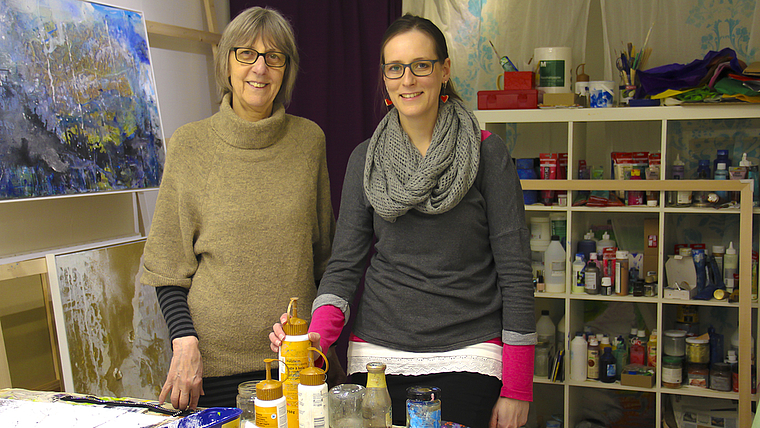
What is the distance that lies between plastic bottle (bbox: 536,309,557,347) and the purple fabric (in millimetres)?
1072

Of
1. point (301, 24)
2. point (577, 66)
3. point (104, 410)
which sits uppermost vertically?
point (301, 24)

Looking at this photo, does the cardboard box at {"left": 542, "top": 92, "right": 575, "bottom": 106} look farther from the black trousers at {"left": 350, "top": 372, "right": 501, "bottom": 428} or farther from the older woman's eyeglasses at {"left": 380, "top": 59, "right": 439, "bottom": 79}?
the black trousers at {"left": 350, "top": 372, "right": 501, "bottom": 428}

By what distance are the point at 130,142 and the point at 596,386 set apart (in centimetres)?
216

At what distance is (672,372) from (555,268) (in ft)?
2.06

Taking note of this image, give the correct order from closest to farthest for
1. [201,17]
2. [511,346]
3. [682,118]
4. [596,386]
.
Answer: [511,346], [682,118], [596,386], [201,17]

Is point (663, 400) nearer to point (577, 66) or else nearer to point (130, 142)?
point (577, 66)

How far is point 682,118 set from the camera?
7.54 ft

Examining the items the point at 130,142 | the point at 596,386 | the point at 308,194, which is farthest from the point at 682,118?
the point at 130,142

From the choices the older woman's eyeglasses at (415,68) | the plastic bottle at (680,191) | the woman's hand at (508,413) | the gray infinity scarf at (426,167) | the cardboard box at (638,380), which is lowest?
the cardboard box at (638,380)

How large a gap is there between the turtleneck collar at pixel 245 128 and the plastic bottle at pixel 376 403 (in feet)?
2.39

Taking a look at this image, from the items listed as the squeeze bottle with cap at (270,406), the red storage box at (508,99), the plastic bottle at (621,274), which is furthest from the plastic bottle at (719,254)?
the squeeze bottle with cap at (270,406)

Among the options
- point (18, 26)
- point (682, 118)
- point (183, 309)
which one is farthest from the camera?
point (682, 118)

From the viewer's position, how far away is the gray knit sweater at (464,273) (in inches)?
53.2

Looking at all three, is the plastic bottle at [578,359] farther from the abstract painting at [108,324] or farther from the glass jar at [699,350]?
the abstract painting at [108,324]
